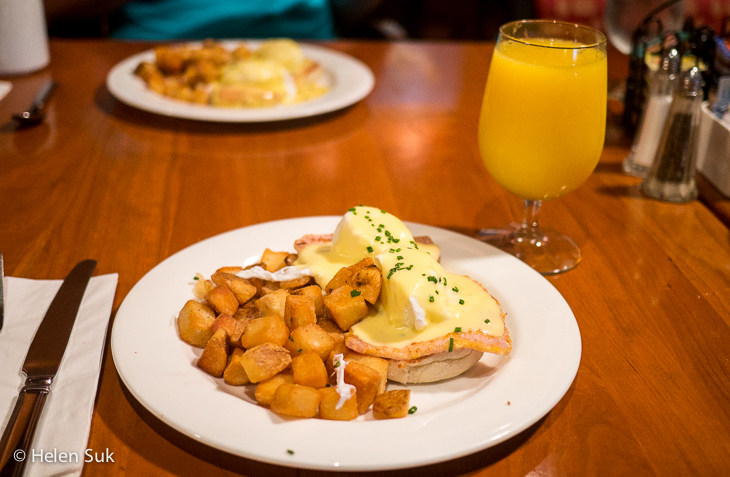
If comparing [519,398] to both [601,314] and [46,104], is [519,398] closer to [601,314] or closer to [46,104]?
[601,314]

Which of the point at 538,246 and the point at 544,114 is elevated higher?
the point at 544,114

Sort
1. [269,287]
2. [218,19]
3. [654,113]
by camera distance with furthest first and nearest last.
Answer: [218,19]
[654,113]
[269,287]

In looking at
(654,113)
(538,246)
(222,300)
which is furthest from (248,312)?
(654,113)

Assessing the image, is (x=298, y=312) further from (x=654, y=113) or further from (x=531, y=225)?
(x=654, y=113)

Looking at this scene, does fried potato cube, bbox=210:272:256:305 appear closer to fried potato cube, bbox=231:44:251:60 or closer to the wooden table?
the wooden table

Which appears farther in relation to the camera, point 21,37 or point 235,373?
point 21,37

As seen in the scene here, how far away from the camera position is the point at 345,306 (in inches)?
40.1

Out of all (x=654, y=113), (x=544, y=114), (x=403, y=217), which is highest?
(x=544, y=114)

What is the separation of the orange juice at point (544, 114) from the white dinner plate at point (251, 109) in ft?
2.76

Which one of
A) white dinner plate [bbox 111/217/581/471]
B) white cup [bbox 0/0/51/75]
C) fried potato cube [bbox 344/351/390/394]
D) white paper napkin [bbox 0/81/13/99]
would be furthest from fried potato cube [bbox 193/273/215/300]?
white cup [bbox 0/0/51/75]

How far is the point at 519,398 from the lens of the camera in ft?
3.00

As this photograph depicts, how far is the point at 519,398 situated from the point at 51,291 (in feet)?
2.94

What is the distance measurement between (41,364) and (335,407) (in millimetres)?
482

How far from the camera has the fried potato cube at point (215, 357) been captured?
3.25ft
